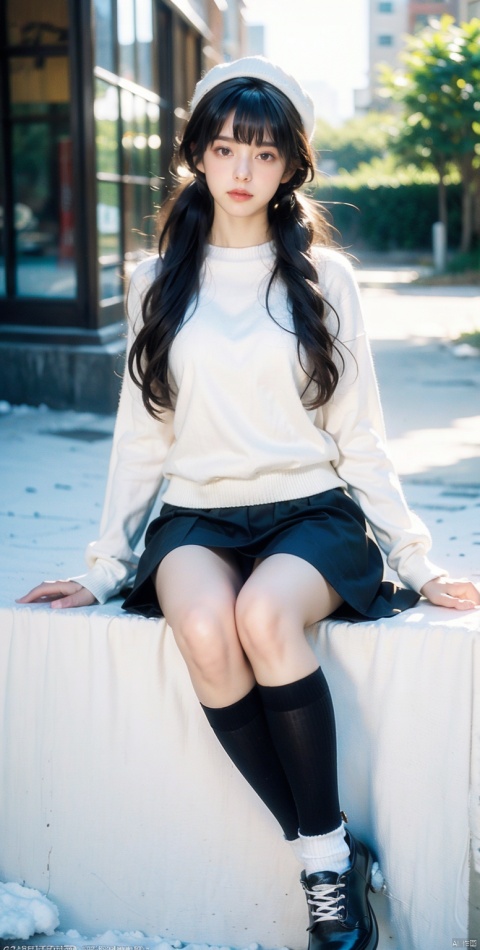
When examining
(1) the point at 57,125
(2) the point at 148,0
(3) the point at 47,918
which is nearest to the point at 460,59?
(2) the point at 148,0

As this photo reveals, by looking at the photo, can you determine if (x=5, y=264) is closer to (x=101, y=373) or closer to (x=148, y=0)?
(x=101, y=373)

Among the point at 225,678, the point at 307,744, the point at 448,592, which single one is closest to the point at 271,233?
the point at 448,592

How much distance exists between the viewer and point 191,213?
2.38 m

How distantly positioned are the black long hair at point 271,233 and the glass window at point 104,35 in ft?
14.1

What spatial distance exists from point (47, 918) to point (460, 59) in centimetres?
1862

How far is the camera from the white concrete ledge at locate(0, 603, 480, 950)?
7.05 ft

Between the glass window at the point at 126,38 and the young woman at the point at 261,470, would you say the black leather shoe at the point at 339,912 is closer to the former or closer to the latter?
the young woman at the point at 261,470

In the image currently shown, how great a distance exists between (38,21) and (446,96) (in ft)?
45.7

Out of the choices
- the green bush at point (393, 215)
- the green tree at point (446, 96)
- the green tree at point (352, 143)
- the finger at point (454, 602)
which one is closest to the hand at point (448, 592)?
the finger at point (454, 602)

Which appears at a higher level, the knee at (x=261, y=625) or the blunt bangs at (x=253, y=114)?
the blunt bangs at (x=253, y=114)

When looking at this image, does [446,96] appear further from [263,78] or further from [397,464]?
[263,78]

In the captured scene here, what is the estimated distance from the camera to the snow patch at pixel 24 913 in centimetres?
213

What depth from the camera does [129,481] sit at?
236cm

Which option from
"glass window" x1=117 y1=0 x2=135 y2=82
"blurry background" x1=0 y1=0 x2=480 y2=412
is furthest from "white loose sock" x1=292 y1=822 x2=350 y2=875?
"glass window" x1=117 y1=0 x2=135 y2=82
